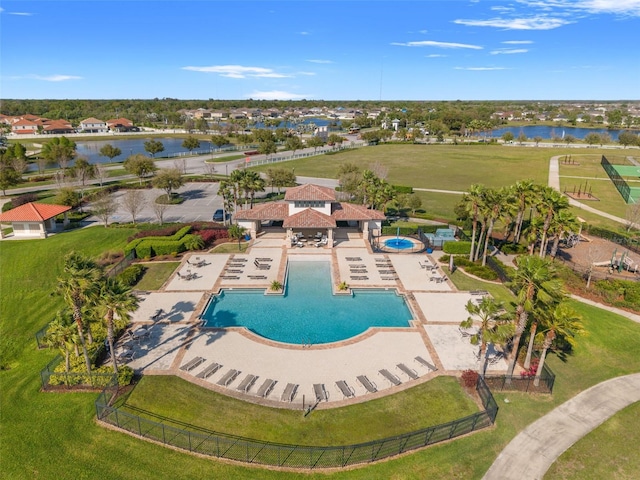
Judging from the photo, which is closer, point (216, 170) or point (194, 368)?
point (194, 368)

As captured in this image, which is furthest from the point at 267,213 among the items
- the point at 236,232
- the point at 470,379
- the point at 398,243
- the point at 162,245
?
the point at 470,379

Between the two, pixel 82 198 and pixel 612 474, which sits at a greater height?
pixel 82 198

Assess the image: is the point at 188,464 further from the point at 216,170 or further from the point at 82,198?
the point at 216,170

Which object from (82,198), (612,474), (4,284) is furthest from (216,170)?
(612,474)

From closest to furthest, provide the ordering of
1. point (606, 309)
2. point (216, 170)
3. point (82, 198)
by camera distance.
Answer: point (606, 309), point (82, 198), point (216, 170)

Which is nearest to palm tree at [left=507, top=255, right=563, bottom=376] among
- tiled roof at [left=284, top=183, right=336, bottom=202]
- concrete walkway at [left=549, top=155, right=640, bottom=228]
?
tiled roof at [left=284, top=183, right=336, bottom=202]

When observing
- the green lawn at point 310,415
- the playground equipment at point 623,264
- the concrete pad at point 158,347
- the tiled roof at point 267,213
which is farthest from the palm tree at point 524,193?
the concrete pad at point 158,347
